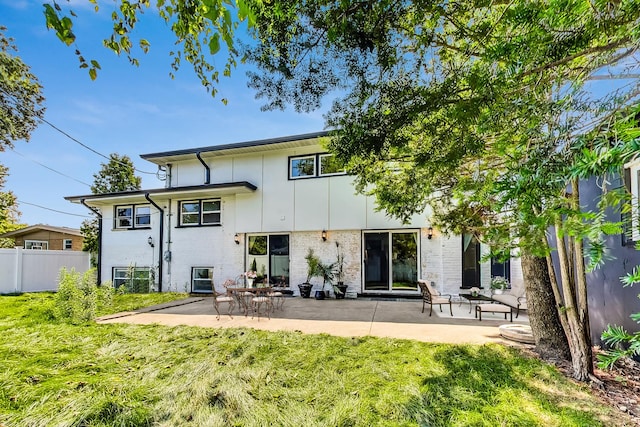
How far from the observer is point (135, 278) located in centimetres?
1350

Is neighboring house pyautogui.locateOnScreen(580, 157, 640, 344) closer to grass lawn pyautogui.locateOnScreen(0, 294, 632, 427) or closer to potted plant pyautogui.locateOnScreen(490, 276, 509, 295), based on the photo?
grass lawn pyautogui.locateOnScreen(0, 294, 632, 427)

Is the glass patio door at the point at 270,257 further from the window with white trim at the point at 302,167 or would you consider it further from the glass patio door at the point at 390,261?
the glass patio door at the point at 390,261

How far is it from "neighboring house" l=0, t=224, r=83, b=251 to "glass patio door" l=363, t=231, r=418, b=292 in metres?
22.2

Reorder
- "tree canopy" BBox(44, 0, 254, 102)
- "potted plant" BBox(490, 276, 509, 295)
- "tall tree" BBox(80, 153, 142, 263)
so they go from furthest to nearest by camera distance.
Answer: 1. "tall tree" BBox(80, 153, 142, 263)
2. "potted plant" BBox(490, 276, 509, 295)
3. "tree canopy" BBox(44, 0, 254, 102)

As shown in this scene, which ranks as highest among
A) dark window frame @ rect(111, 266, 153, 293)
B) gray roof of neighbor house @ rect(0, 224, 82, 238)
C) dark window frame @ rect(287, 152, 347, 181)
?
dark window frame @ rect(287, 152, 347, 181)

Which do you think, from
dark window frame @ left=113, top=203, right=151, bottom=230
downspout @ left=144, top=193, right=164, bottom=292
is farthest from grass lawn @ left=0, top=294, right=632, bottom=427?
dark window frame @ left=113, top=203, right=151, bottom=230

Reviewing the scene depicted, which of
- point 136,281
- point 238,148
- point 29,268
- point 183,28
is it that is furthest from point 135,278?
point 183,28

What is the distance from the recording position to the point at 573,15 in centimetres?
231

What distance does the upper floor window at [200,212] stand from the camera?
13211 millimetres

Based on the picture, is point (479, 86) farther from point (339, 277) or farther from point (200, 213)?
point (200, 213)

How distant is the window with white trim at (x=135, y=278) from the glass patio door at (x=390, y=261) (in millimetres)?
9109

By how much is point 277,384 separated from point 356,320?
3.88 meters

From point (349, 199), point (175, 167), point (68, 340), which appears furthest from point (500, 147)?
point (175, 167)

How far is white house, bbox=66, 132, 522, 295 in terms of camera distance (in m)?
10.8
